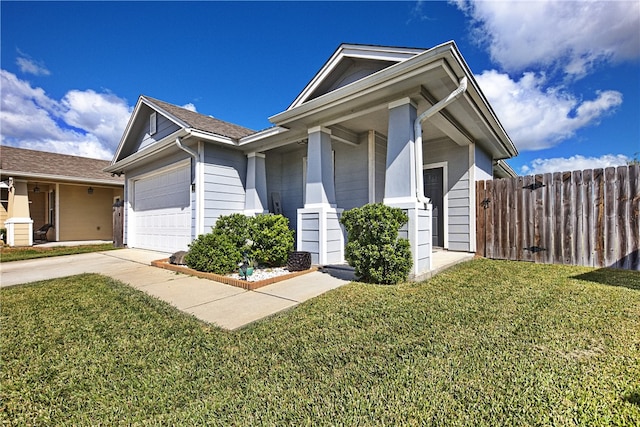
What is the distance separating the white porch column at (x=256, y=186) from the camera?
27.0ft

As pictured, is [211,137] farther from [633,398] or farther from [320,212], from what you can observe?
[633,398]

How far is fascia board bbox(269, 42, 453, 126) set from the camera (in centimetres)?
394

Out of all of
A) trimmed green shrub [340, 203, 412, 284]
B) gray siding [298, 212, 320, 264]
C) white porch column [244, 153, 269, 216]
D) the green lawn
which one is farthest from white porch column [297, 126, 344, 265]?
white porch column [244, 153, 269, 216]

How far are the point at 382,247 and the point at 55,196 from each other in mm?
17085

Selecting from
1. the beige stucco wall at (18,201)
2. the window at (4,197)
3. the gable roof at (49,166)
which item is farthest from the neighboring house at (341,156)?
the window at (4,197)

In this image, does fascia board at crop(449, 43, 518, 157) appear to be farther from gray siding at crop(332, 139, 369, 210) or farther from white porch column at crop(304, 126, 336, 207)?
white porch column at crop(304, 126, 336, 207)

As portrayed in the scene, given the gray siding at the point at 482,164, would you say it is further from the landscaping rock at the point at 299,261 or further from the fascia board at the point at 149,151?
the fascia board at the point at 149,151

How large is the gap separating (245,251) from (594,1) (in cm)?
1030

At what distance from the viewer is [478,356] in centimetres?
221

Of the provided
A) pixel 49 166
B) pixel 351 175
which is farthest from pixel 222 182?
pixel 49 166

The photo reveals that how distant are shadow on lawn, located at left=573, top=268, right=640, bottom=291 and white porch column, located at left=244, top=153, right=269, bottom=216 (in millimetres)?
7425

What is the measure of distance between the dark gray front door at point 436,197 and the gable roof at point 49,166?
49.8 feet

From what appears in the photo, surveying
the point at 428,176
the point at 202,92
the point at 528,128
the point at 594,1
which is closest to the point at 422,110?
the point at 428,176

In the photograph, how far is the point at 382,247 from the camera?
4.39 meters
